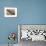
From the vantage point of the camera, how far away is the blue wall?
3.66m

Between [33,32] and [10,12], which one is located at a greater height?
[10,12]

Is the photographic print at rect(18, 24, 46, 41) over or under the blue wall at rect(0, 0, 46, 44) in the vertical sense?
under

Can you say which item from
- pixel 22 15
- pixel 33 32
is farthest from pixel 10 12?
pixel 33 32

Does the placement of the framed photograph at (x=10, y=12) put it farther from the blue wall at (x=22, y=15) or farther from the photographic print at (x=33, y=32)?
the photographic print at (x=33, y=32)

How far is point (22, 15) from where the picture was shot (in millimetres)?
3715

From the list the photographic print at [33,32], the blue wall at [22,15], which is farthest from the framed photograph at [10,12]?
the photographic print at [33,32]

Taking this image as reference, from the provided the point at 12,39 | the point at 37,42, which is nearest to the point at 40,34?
the point at 37,42

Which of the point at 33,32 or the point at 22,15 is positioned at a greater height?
the point at 22,15

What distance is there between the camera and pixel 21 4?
3.71m

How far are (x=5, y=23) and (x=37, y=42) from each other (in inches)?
41.0

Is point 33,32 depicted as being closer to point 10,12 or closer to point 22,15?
point 22,15

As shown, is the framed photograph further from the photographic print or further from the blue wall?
the photographic print

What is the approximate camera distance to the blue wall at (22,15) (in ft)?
12.0

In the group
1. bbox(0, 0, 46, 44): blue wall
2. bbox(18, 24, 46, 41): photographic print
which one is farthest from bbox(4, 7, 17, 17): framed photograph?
bbox(18, 24, 46, 41): photographic print
